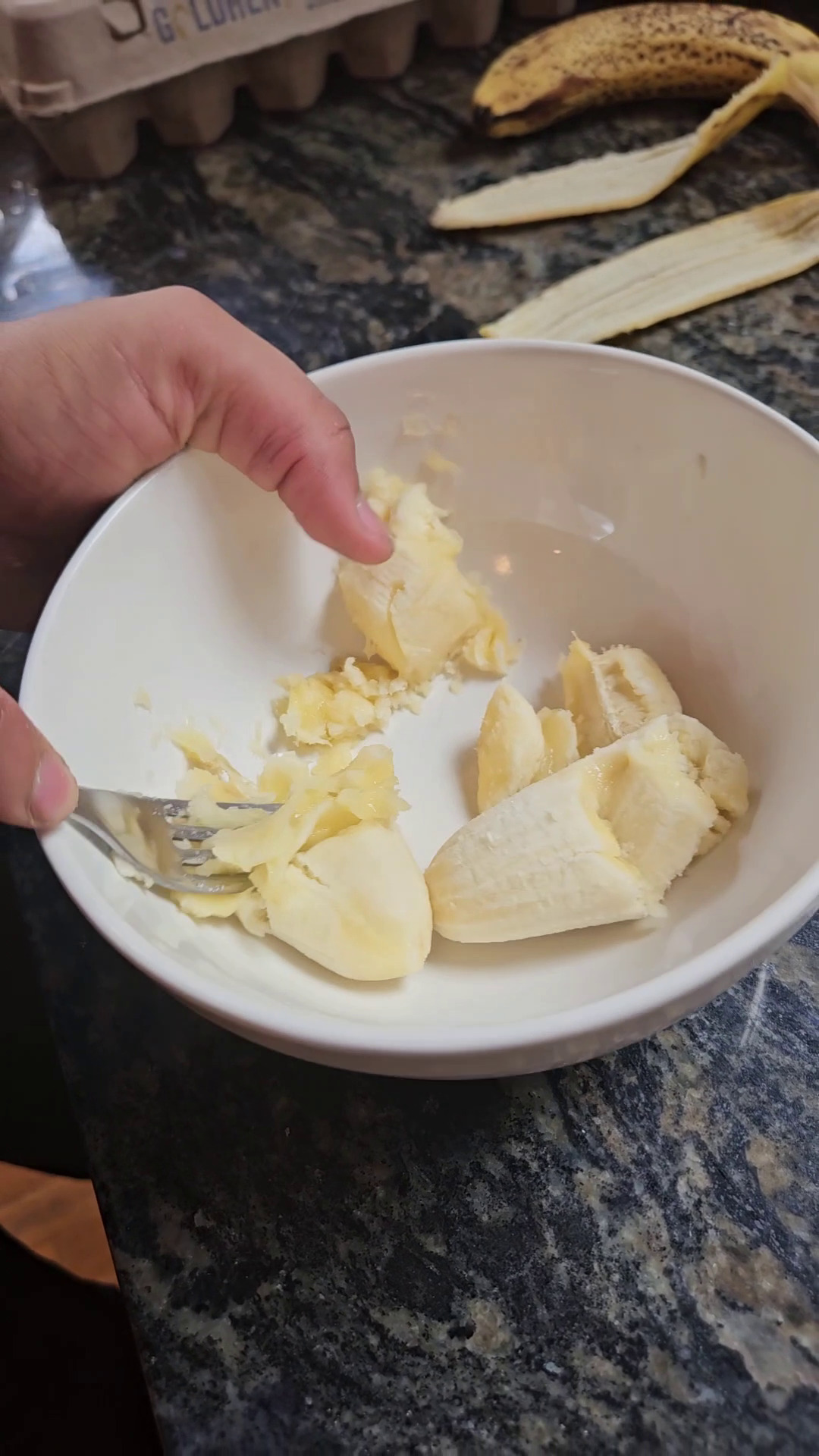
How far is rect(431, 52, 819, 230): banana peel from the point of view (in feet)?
3.11

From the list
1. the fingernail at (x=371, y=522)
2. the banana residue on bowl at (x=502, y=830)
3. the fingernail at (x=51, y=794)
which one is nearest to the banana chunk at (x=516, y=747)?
the banana residue on bowl at (x=502, y=830)

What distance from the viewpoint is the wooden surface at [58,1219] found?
32.6 inches

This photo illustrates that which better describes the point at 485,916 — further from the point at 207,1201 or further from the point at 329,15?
the point at 329,15

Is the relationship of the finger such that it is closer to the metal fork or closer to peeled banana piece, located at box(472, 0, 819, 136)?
the metal fork

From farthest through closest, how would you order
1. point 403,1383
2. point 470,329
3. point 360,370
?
point 470,329
point 360,370
point 403,1383

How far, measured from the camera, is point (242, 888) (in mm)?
511

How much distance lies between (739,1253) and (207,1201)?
26cm

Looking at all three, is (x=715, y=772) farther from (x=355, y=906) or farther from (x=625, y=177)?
(x=625, y=177)

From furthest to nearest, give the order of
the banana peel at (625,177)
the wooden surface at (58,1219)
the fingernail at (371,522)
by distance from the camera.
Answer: the banana peel at (625,177) → the wooden surface at (58,1219) → the fingernail at (371,522)

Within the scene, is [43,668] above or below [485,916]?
above

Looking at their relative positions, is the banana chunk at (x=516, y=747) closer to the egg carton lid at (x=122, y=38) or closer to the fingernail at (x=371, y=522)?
the fingernail at (x=371, y=522)

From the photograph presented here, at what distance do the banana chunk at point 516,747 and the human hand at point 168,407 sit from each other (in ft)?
0.45

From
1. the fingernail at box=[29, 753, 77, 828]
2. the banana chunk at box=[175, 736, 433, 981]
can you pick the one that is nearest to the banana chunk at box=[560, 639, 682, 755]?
the banana chunk at box=[175, 736, 433, 981]

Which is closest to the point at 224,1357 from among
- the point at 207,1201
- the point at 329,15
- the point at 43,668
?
the point at 207,1201
